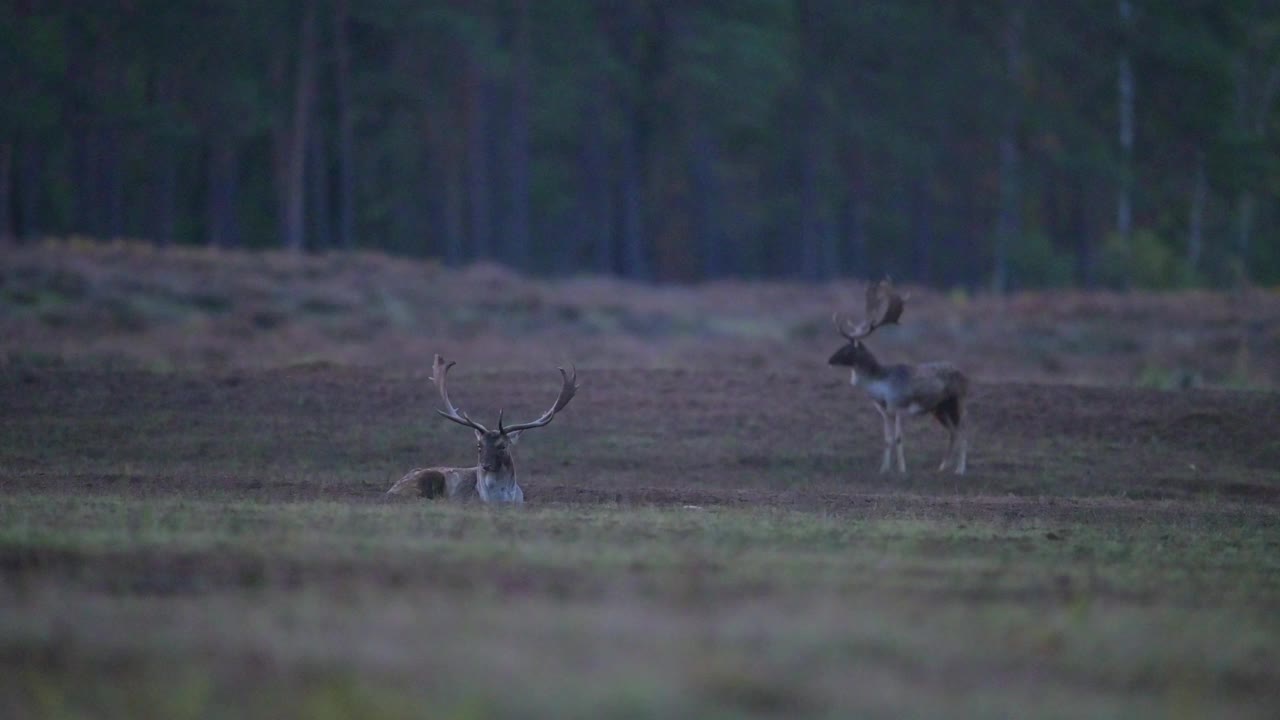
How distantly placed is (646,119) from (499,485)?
43.4 meters

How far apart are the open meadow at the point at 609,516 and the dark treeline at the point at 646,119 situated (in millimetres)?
16218

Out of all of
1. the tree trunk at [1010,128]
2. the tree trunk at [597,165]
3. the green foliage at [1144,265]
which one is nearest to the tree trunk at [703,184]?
the tree trunk at [597,165]

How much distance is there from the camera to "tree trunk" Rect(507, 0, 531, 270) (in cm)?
5084

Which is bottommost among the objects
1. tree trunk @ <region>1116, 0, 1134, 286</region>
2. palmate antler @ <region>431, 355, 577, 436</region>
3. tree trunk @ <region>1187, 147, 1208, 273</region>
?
palmate antler @ <region>431, 355, 577, 436</region>

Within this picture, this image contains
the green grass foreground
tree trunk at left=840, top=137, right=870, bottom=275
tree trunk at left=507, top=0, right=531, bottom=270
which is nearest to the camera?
the green grass foreground

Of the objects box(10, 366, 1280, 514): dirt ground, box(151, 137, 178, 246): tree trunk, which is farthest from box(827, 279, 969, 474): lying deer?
box(151, 137, 178, 246): tree trunk

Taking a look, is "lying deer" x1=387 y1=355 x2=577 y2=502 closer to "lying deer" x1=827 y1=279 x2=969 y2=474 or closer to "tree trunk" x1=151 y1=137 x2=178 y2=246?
"lying deer" x1=827 y1=279 x2=969 y2=474

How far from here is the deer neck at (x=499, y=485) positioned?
614 inches

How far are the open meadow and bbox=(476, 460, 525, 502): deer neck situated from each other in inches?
13.5

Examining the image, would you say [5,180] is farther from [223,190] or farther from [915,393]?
[915,393]

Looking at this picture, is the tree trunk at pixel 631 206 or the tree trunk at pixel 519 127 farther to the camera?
the tree trunk at pixel 631 206

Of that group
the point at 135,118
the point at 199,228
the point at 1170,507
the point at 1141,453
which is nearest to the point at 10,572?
the point at 1170,507

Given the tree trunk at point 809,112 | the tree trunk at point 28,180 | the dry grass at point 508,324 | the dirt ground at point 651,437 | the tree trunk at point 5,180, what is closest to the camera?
the dirt ground at point 651,437

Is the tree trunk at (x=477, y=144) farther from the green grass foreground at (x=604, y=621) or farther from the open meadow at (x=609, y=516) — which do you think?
the green grass foreground at (x=604, y=621)
